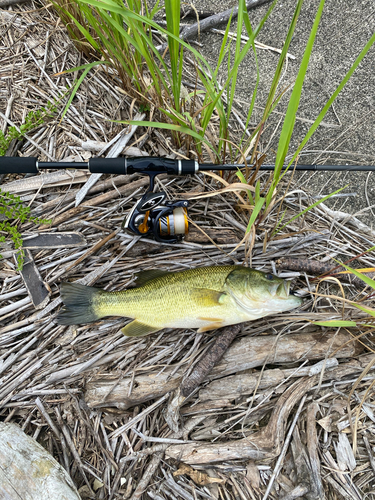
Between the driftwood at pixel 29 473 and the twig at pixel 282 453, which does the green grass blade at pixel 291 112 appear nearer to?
the twig at pixel 282 453

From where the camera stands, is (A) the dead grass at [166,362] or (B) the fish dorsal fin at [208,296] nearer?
(A) the dead grass at [166,362]

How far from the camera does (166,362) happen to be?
2.93 metres

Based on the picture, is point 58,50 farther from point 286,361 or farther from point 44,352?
point 286,361

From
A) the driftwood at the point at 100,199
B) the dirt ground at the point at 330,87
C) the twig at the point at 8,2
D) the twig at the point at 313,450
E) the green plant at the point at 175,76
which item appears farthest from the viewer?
the twig at the point at 8,2

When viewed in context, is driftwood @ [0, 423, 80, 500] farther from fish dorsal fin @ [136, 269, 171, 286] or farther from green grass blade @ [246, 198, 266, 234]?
green grass blade @ [246, 198, 266, 234]

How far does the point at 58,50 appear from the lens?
3537 mm

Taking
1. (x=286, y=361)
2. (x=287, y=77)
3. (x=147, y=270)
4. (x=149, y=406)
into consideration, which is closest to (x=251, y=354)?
(x=286, y=361)

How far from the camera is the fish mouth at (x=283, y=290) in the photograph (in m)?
2.69

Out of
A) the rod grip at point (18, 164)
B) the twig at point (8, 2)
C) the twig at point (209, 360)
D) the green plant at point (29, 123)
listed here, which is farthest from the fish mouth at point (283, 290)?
the twig at point (8, 2)

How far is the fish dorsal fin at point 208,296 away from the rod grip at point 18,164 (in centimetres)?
179

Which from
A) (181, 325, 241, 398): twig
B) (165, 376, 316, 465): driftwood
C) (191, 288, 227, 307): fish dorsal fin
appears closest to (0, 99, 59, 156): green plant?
(191, 288, 227, 307): fish dorsal fin

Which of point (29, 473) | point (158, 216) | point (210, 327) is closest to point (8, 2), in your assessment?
point (158, 216)

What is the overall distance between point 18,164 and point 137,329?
1790mm

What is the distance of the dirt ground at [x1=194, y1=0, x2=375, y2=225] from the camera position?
347 cm
